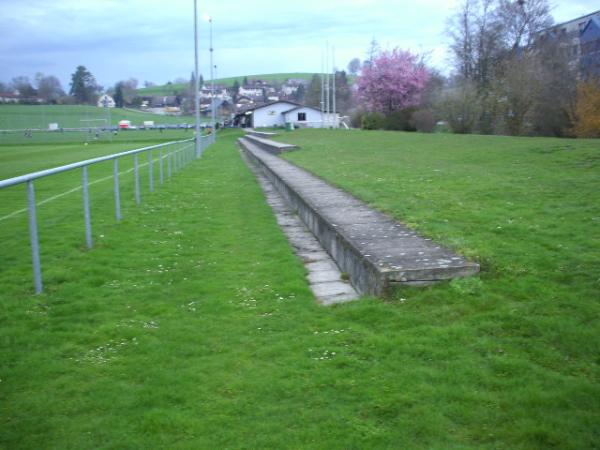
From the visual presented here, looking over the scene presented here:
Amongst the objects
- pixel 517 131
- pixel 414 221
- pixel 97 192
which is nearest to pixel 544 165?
pixel 414 221

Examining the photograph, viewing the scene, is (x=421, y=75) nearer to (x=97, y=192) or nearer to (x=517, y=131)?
(x=517, y=131)

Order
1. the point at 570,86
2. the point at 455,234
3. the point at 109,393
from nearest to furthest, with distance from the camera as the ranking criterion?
the point at 109,393
the point at 455,234
the point at 570,86

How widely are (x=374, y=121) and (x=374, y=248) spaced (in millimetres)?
51639

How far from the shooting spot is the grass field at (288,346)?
305cm

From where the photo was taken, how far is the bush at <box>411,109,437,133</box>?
4522 cm

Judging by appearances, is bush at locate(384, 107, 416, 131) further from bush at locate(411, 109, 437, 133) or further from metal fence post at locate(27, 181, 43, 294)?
metal fence post at locate(27, 181, 43, 294)

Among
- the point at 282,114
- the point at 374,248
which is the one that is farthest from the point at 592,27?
the point at 282,114

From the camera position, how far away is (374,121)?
2208 inches

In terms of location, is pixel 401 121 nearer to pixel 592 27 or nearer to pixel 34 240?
pixel 592 27

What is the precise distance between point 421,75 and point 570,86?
34.8 meters

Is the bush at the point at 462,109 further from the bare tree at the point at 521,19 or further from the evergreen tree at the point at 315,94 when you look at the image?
the evergreen tree at the point at 315,94

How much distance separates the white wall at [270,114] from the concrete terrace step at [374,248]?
8790 centimetres

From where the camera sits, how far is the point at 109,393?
3.55 metres

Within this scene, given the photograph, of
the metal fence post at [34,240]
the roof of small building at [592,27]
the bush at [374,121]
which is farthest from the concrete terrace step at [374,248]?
the bush at [374,121]
